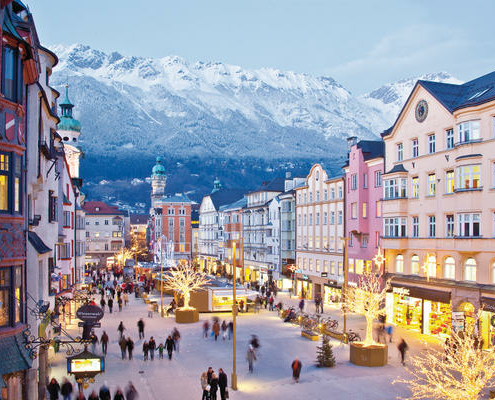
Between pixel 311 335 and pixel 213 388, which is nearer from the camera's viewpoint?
pixel 213 388

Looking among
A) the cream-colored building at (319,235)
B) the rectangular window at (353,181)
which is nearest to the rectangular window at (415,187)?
the rectangular window at (353,181)


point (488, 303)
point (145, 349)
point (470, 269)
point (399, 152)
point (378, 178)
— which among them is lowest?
point (145, 349)

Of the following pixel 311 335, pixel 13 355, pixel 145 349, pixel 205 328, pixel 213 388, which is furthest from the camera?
pixel 205 328

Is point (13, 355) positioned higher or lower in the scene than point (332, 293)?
higher

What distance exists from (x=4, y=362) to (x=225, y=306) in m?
37.6

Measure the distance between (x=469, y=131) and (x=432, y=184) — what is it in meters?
6.07

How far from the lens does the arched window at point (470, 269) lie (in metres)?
34.8

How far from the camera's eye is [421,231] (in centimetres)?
4056

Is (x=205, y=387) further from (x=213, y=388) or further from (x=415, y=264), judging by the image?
(x=415, y=264)

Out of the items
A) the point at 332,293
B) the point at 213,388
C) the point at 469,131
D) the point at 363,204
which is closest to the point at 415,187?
the point at 469,131

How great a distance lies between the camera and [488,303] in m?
32.8

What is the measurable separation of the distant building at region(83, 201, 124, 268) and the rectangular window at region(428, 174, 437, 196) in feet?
326

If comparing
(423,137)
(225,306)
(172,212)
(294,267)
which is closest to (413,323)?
(423,137)

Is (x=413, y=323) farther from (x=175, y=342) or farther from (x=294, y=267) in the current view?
(x=294, y=267)
